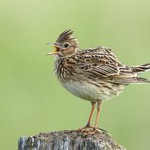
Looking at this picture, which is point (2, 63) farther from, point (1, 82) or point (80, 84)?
point (80, 84)

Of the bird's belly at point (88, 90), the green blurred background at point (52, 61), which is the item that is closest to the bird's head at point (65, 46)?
the bird's belly at point (88, 90)

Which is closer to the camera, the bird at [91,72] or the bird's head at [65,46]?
the bird at [91,72]

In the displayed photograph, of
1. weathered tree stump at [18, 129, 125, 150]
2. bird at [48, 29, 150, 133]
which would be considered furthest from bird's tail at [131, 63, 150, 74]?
weathered tree stump at [18, 129, 125, 150]

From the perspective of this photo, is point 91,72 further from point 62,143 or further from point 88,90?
point 62,143

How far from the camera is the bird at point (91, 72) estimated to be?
393 inches

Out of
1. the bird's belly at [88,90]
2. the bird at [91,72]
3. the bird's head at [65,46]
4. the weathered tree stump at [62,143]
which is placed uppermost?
the bird's head at [65,46]

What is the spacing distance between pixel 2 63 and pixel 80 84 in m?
5.47

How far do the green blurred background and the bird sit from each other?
2.10m

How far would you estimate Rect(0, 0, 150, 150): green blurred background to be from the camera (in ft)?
42.6

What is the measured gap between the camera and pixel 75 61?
1032cm


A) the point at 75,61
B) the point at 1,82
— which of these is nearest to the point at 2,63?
the point at 1,82

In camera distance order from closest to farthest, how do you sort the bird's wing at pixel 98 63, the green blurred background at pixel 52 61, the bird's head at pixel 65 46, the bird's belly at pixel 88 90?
the bird's belly at pixel 88 90
the bird's wing at pixel 98 63
the bird's head at pixel 65 46
the green blurred background at pixel 52 61

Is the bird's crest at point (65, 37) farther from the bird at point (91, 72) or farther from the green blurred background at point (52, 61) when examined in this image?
the green blurred background at point (52, 61)

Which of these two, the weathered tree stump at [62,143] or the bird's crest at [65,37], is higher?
the bird's crest at [65,37]
